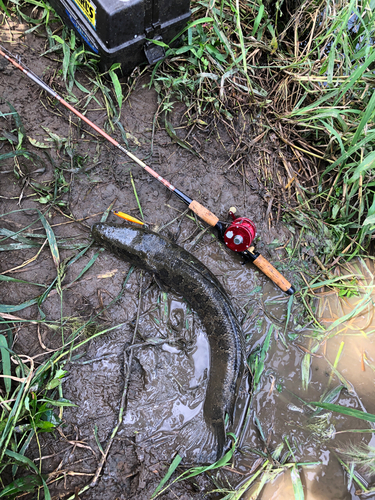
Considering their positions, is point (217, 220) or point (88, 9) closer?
point (88, 9)

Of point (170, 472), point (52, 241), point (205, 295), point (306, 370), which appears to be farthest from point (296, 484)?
point (52, 241)

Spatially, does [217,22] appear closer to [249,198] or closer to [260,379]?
[249,198]

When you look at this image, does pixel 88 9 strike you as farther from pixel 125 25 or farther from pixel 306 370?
pixel 306 370

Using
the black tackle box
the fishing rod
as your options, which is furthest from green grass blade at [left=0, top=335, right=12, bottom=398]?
the black tackle box

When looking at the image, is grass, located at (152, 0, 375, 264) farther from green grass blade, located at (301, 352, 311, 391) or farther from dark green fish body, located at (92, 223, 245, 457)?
dark green fish body, located at (92, 223, 245, 457)

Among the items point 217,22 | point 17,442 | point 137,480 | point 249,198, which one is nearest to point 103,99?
point 217,22

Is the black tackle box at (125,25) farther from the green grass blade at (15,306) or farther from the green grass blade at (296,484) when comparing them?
the green grass blade at (296,484)
